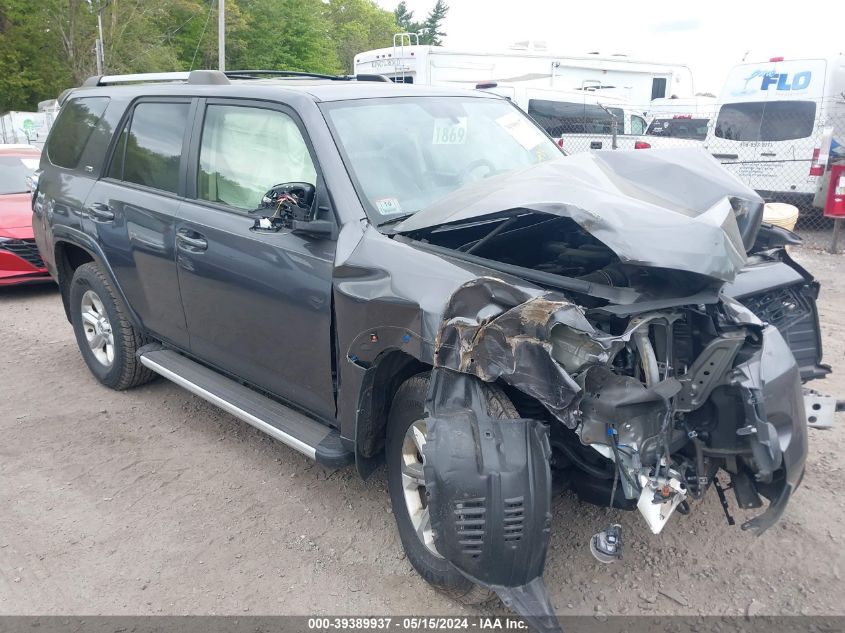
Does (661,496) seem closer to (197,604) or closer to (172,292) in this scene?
(197,604)

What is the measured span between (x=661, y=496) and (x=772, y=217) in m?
5.52

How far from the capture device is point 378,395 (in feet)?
10.2

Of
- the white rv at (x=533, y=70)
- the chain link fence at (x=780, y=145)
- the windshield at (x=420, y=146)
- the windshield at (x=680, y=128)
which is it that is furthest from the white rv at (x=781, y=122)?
the windshield at (x=420, y=146)

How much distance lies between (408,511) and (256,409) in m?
1.09

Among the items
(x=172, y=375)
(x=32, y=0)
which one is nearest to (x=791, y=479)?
(x=172, y=375)

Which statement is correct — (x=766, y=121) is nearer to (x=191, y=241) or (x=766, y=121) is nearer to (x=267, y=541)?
(x=191, y=241)

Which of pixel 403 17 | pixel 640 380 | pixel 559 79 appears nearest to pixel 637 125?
pixel 559 79

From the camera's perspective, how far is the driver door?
3336 millimetres

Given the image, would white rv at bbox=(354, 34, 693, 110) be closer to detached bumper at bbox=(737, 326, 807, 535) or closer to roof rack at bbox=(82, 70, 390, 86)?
roof rack at bbox=(82, 70, 390, 86)

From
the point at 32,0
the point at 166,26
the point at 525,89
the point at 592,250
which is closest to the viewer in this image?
the point at 592,250

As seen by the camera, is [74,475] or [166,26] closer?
[74,475]

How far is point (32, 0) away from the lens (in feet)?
108

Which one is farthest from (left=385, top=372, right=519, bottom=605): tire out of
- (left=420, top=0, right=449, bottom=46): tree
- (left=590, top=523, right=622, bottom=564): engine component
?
(left=420, top=0, right=449, bottom=46): tree

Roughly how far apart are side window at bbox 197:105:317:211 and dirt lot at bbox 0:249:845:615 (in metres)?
1.52
